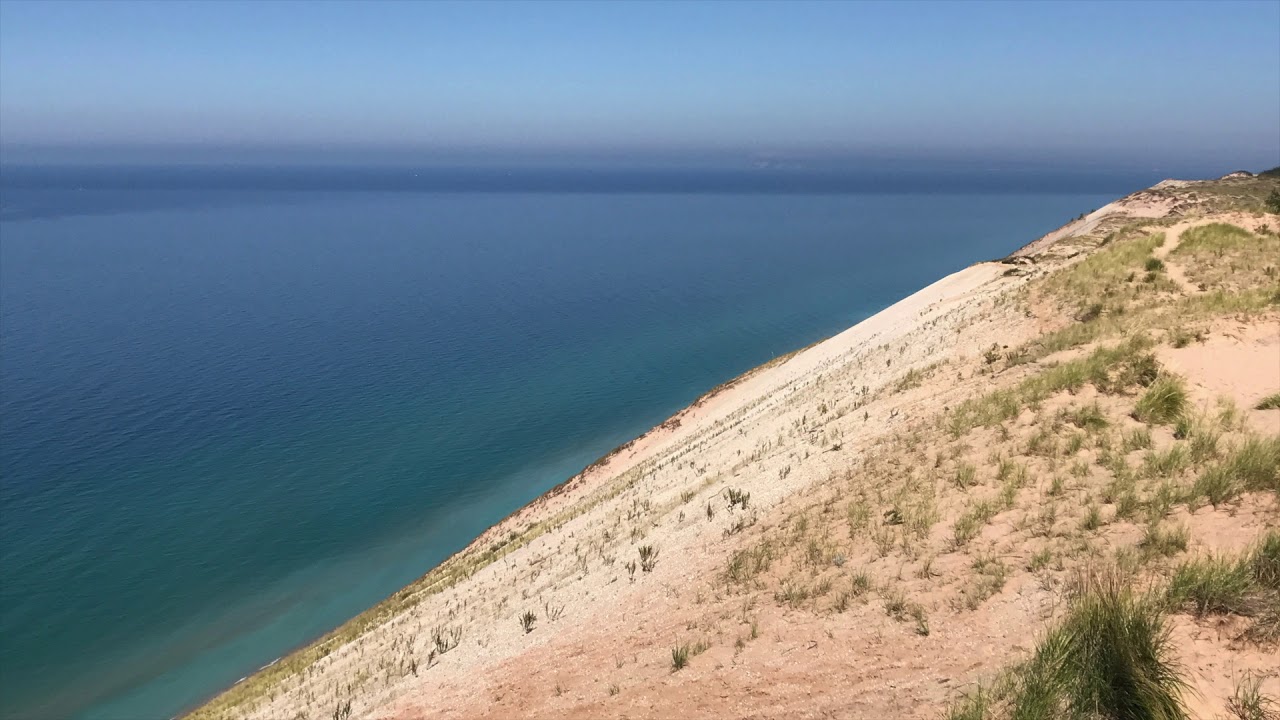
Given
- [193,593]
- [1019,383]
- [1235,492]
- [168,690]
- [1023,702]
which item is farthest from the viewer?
[193,593]

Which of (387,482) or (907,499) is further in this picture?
(387,482)

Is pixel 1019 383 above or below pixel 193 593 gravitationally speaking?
above

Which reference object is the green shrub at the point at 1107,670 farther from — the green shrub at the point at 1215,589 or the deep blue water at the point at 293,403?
the deep blue water at the point at 293,403

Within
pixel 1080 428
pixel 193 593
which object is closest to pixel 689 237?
pixel 193 593

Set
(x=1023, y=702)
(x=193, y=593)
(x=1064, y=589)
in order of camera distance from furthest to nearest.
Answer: (x=193, y=593) → (x=1064, y=589) → (x=1023, y=702)

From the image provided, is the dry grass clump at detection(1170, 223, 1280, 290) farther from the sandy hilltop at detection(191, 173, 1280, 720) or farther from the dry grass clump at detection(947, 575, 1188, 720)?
the dry grass clump at detection(947, 575, 1188, 720)

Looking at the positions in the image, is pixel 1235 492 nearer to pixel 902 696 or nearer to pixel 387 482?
pixel 902 696
